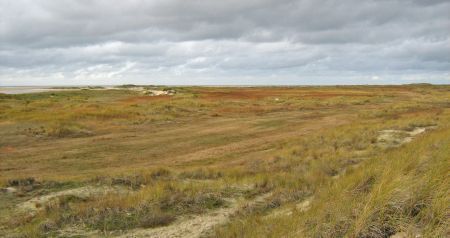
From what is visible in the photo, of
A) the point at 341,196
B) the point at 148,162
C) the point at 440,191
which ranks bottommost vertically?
the point at 148,162

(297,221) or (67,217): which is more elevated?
(297,221)

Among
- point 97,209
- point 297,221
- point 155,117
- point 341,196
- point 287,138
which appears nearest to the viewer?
point 297,221

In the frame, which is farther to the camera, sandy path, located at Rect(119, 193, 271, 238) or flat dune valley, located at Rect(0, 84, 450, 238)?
sandy path, located at Rect(119, 193, 271, 238)

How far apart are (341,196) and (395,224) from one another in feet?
6.42

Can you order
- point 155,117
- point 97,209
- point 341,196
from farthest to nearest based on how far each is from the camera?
1. point 155,117
2. point 97,209
3. point 341,196

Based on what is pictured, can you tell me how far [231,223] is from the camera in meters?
8.71

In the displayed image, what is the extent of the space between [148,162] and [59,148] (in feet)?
→ 19.7

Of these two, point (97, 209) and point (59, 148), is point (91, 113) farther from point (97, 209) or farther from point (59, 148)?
point (97, 209)

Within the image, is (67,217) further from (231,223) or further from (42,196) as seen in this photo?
(231,223)

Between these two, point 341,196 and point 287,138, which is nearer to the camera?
point 341,196

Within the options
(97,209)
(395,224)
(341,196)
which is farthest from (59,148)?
(395,224)

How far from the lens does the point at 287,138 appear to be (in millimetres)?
23859

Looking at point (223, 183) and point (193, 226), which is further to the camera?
point (223, 183)

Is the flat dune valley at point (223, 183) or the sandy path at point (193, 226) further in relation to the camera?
the sandy path at point (193, 226)
